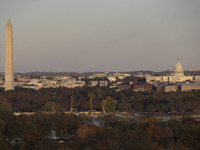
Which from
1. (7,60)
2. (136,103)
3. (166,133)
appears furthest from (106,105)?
(166,133)

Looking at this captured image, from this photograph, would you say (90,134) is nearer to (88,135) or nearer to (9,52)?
(88,135)

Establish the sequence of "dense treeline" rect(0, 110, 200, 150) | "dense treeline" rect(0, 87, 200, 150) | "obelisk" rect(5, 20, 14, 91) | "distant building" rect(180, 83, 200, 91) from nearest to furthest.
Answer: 1. "dense treeline" rect(0, 110, 200, 150)
2. "dense treeline" rect(0, 87, 200, 150)
3. "obelisk" rect(5, 20, 14, 91)
4. "distant building" rect(180, 83, 200, 91)

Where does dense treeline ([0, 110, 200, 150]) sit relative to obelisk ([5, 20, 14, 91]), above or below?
below

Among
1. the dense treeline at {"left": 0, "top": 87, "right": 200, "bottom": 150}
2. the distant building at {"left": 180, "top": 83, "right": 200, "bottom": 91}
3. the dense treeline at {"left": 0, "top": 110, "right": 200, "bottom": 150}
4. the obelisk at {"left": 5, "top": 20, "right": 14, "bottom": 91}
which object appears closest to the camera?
the dense treeline at {"left": 0, "top": 110, "right": 200, "bottom": 150}

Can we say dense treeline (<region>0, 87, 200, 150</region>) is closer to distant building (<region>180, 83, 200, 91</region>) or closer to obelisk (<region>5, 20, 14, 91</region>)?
obelisk (<region>5, 20, 14, 91</region>)

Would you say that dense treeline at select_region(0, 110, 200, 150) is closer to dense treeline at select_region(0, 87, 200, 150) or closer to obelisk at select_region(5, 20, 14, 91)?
dense treeline at select_region(0, 87, 200, 150)

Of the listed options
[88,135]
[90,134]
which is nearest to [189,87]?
[90,134]

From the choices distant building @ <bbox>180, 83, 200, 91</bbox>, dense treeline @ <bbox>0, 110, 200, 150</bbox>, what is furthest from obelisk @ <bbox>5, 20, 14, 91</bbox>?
distant building @ <bbox>180, 83, 200, 91</bbox>

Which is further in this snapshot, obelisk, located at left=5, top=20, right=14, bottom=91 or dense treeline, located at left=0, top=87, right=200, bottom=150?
obelisk, located at left=5, top=20, right=14, bottom=91

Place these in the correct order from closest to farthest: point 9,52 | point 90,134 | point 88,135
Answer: point 88,135 → point 90,134 → point 9,52

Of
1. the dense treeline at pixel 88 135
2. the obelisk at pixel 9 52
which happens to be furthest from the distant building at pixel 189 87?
the dense treeline at pixel 88 135

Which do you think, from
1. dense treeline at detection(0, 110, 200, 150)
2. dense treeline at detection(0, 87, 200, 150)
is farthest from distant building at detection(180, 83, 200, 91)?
dense treeline at detection(0, 110, 200, 150)

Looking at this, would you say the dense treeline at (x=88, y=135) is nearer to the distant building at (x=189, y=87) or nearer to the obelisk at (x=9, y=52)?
the obelisk at (x=9, y=52)
